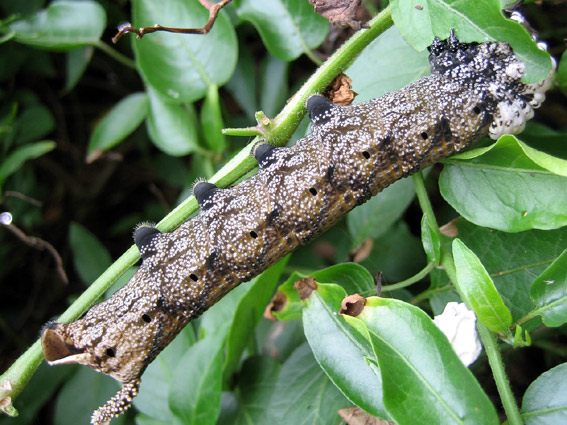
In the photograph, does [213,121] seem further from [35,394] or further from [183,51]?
[35,394]

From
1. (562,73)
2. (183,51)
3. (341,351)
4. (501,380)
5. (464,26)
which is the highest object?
(183,51)

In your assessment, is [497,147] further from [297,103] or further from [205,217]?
[205,217]

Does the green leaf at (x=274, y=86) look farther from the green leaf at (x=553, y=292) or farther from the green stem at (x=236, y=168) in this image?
the green leaf at (x=553, y=292)

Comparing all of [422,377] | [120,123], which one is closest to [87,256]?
[120,123]

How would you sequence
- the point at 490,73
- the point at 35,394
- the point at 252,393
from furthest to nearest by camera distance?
the point at 35,394 < the point at 252,393 < the point at 490,73

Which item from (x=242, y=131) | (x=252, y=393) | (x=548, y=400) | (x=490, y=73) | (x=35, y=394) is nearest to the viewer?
(x=548, y=400)

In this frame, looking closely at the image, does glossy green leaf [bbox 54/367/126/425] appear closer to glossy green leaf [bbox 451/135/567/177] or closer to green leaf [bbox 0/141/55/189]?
green leaf [bbox 0/141/55/189]
